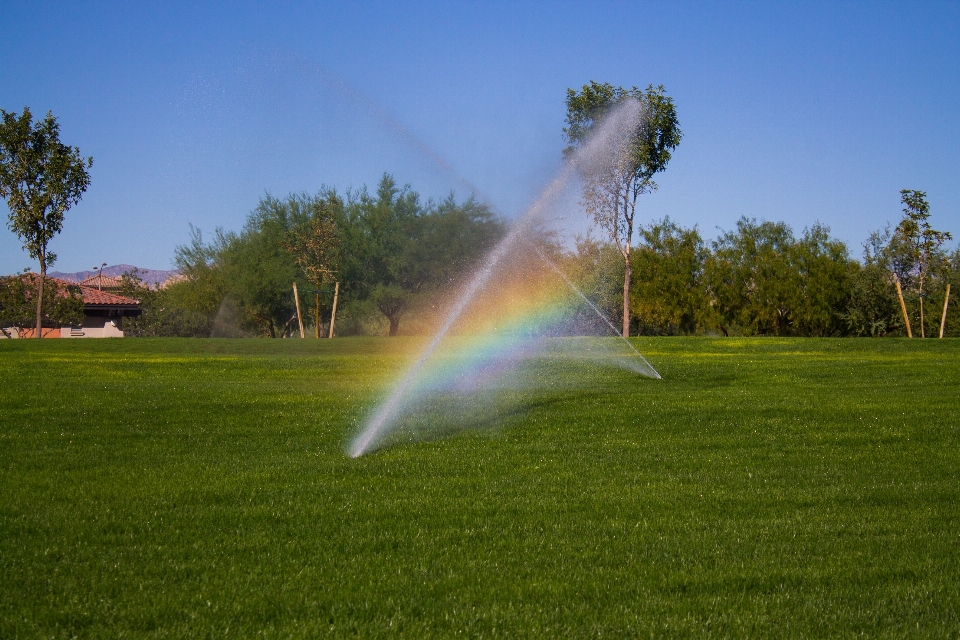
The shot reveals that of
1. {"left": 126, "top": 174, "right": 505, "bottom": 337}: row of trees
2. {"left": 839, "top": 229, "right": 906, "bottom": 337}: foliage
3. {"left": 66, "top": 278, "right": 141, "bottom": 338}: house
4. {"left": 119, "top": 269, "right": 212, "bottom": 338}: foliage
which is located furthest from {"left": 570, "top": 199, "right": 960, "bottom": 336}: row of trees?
{"left": 66, "top": 278, "right": 141, "bottom": 338}: house

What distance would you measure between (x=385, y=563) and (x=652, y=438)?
7113 millimetres

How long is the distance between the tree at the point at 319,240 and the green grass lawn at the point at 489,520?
130ft

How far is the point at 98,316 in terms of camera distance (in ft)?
245

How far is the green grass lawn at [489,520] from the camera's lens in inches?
210

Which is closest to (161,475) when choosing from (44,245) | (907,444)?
(907,444)

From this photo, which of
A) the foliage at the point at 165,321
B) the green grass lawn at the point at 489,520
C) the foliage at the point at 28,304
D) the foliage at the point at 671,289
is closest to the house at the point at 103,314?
the foliage at the point at 28,304

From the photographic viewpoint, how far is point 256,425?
547 inches

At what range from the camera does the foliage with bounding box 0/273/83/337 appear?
2510 inches

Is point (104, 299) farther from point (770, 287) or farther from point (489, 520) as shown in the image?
point (489, 520)

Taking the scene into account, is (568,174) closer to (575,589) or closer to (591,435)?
(591,435)

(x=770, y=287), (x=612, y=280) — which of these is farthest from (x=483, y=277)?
(x=770, y=287)

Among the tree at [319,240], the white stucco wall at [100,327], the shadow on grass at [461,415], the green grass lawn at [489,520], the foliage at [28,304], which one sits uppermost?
the tree at [319,240]

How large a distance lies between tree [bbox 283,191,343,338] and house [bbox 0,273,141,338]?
77.5 feet

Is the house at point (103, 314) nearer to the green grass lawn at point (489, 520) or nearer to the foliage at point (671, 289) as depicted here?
the foliage at point (671, 289)
